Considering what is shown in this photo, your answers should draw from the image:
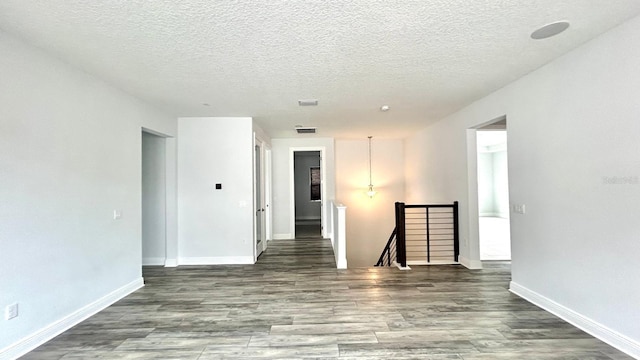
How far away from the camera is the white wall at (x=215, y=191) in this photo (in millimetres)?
5234

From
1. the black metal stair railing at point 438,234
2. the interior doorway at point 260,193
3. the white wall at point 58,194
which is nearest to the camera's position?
the white wall at point 58,194

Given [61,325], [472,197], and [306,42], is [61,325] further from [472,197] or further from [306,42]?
[472,197]

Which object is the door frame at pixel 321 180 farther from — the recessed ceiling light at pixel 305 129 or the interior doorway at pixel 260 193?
the interior doorway at pixel 260 193

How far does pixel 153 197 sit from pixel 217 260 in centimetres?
159

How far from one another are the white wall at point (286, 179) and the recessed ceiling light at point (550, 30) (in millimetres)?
5317

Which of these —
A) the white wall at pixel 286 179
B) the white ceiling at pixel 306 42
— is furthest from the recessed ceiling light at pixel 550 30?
the white wall at pixel 286 179

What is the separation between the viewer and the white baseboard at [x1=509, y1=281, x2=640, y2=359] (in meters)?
2.35

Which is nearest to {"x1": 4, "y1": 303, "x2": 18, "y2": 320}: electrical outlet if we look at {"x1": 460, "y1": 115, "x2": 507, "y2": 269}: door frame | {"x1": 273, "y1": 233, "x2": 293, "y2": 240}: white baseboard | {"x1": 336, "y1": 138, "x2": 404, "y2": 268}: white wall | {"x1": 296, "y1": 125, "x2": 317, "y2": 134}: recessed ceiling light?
{"x1": 296, "y1": 125, "x2": 317, "y2": 134}: recessed ceiling light

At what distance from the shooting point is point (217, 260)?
524 centimetres

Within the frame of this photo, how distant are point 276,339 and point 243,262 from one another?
280 centimetres

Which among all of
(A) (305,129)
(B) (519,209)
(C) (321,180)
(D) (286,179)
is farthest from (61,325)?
(C) (321,180)

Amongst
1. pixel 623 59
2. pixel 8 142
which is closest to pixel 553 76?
pixel 623 59

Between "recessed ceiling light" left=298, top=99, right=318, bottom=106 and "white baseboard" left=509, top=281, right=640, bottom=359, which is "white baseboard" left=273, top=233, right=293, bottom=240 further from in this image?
"white baseboard" left=509, top=281, right=640, bottom=359

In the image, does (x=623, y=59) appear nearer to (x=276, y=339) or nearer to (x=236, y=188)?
(x=276, y=339)
